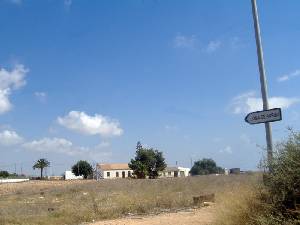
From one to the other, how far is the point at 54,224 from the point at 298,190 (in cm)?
1121

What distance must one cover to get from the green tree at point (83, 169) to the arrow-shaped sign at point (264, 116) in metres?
122

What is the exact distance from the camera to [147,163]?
10062 cm

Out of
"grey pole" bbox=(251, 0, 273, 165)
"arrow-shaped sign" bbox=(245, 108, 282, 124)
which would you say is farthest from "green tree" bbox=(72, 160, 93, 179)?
"arrow-shaped sign" bbox=(245, 108, 282, 124)

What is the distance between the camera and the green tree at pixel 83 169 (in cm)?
13012

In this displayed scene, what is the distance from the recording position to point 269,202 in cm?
905

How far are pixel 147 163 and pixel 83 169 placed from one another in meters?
35.0

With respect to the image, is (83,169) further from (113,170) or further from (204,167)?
(204,167)

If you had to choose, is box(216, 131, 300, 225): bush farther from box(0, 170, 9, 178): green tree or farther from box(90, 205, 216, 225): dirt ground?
box(0, 170, 9, 178): green tree

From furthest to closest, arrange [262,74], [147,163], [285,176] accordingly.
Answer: [147,163], [262,74], [285,176]

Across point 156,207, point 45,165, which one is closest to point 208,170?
point 45,165

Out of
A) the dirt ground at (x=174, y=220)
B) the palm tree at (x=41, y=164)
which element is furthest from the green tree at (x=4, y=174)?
the dirt ground at (x=174, y=220)

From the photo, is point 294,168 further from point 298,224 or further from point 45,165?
point 45,165

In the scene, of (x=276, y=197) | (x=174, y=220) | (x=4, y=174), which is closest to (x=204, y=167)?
(x=4, y=174)

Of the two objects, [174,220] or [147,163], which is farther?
[147,163]
